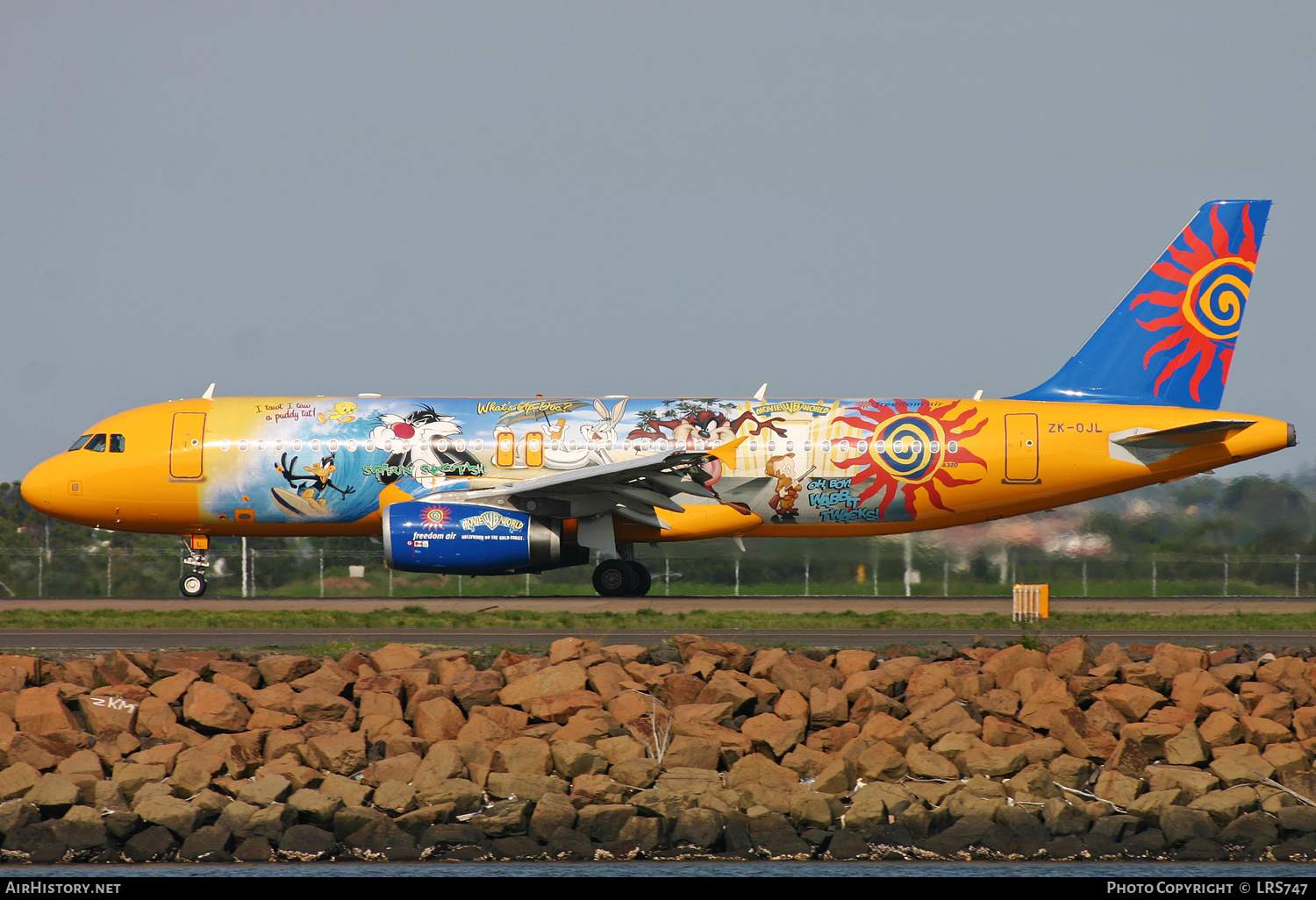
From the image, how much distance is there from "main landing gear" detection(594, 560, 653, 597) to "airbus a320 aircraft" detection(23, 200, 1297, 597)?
38 mm

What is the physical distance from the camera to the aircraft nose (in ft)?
84.7

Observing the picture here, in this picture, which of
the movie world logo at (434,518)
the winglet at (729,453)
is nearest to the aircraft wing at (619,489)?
the winglet at (729,453)

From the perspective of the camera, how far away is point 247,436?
83.8ft

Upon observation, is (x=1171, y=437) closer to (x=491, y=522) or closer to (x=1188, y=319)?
(x=1188, y=319)

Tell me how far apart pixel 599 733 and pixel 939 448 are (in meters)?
14.1

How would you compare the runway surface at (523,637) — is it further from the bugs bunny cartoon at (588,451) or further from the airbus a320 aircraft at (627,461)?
the bugs bunny cartoon at (588,451)

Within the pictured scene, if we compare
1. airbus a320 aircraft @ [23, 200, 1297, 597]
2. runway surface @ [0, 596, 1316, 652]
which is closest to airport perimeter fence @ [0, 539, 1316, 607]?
airbus a320 aircraft @ [23, 200, 1297, 597]

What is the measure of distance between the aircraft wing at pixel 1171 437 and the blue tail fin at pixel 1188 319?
1.26 metres

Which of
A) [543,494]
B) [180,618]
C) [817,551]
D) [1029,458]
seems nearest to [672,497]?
[543,494]

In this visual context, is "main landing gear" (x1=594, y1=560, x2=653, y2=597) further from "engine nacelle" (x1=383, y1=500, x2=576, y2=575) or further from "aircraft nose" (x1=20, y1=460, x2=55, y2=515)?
"aircraft nose" (x1=20, y1=460, x2=55, y2=515)

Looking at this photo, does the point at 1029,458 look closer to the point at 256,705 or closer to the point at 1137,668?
the point at 1137,668

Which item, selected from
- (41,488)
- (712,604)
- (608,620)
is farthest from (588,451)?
(41,488)

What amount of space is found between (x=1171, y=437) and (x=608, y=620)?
11.8m

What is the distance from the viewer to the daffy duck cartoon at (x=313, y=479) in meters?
25.2
